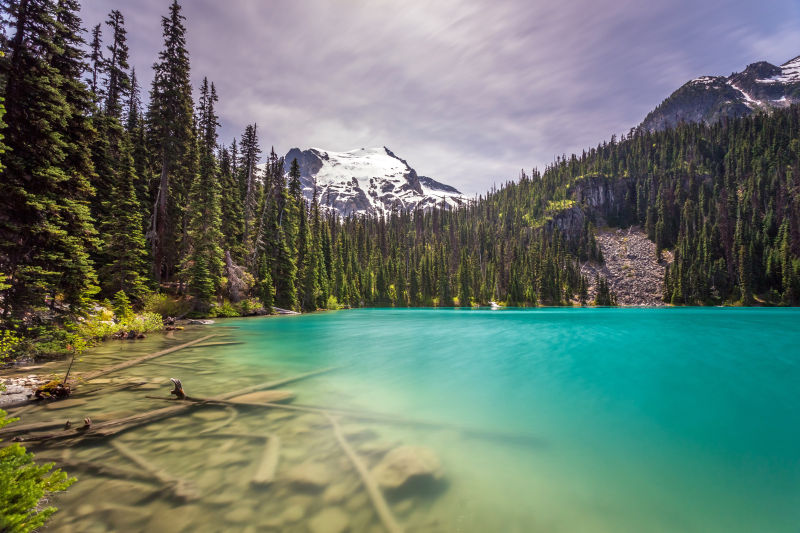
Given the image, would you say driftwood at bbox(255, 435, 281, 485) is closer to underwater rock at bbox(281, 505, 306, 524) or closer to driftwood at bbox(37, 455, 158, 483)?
underwater rock at bbox(281, 505, 306, 524)

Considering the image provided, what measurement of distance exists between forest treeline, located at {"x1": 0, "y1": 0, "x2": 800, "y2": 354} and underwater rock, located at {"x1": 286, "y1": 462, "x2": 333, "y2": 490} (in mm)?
6653

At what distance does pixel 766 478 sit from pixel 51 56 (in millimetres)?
31274

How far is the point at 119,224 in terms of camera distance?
2500cm

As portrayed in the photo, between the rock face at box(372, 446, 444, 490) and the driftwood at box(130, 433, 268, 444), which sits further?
the driftwood at box(130, 433, 268, 444)

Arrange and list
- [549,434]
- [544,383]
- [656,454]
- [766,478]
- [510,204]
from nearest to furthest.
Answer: [766,478] → [656,454] → [549,434] → [544,383] → [510,204]

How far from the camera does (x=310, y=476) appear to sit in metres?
5.92

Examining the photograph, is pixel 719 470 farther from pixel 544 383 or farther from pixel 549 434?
pixel 544 383

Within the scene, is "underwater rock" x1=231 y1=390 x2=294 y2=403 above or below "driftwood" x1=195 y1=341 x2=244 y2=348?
below

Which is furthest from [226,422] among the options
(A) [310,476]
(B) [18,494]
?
(B) [18,494]

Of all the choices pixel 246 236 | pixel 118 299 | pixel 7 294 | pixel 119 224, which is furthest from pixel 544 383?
pixel 246 236

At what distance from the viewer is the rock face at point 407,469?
5.86 m

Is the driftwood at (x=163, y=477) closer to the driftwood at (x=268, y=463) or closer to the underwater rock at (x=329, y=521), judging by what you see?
the driftwood at (x=268, y=463)

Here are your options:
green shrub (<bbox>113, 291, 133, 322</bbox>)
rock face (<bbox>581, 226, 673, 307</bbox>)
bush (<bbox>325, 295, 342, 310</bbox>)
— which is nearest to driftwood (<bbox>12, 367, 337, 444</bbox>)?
green shrub (<bbox>113, 291, 133, 322</bbox>)

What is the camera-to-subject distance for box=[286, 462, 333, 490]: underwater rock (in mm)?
5625
